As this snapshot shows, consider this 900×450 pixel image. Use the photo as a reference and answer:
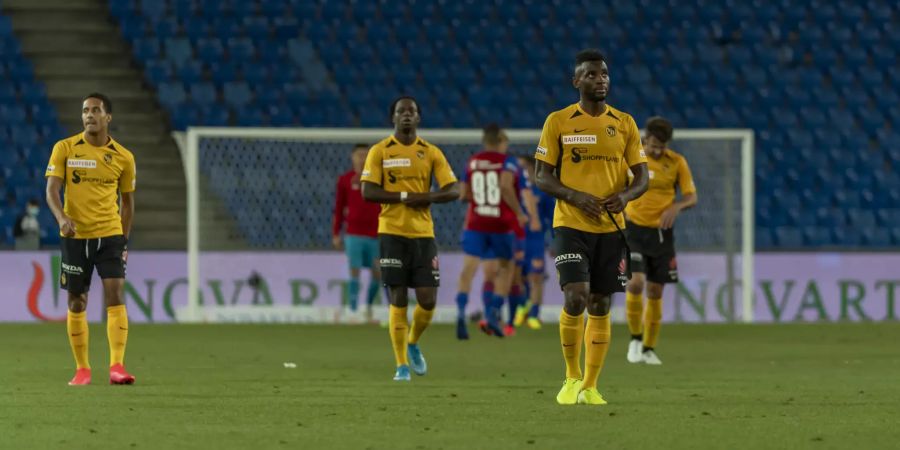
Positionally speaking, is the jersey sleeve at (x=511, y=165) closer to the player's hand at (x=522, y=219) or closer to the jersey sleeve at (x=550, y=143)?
the player's hand at (x=522, y=219)

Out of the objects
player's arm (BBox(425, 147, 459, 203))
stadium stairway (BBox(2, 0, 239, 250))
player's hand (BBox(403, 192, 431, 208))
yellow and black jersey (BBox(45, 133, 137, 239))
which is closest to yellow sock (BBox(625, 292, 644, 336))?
player's arm (BBox(425, 147, 459, 203))

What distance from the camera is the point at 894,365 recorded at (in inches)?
448

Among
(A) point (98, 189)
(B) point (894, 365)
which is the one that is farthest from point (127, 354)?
(B) point (894, 365)

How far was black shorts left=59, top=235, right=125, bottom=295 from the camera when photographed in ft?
30.4

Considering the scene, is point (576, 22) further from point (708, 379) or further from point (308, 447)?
point (308, 447)

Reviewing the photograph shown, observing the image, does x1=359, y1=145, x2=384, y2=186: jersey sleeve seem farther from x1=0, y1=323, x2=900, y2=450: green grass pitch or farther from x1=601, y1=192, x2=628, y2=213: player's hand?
x1=601, y1=192, x2=628, y2=213: player's hand

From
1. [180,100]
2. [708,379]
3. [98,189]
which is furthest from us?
[180,100]

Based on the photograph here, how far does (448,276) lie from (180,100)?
498 centimetres

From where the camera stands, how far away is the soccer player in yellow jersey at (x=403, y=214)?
976 cm

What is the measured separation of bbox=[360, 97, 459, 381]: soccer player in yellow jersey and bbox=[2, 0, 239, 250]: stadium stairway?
9.08 meters

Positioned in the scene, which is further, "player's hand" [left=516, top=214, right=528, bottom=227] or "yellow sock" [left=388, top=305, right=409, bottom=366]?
"player's hand" [left=516, top=214, right=528, bottom=227]

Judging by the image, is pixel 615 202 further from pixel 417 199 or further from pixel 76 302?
pixel 76 302

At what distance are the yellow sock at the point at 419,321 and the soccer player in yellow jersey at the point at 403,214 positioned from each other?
0.39 feet

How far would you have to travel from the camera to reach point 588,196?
7.77 meters
